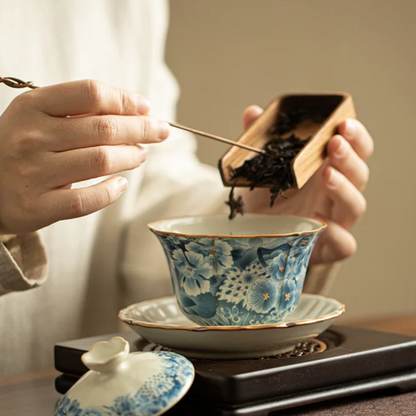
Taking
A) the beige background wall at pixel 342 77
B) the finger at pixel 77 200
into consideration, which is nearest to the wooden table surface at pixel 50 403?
the finger at pixel 77 200

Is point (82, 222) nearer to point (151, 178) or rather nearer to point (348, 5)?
point (151, 178)

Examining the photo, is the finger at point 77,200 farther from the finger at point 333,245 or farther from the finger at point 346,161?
the finger at point 333,245

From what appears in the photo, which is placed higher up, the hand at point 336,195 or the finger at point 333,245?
the hand at point 336,195

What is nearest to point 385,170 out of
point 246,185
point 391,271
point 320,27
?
point 391,271

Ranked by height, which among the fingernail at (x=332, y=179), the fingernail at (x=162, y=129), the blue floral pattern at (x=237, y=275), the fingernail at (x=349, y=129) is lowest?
the blue floral pattern at (x=237, y=275)

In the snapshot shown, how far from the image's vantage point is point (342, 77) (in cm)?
318

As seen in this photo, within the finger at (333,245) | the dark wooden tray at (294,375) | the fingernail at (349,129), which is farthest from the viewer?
the finger at (333,245)

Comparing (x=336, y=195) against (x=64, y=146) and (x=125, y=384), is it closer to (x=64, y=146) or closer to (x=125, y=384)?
(x=64, y=146)

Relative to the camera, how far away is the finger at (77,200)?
2.92 ft

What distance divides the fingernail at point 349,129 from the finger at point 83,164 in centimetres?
43

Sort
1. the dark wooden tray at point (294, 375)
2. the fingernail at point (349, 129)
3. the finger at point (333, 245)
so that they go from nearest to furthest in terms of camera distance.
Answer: the dark wooden tray at point (294, 375)
the fingernail at point (349, 129)
the finger at point (333, 245)

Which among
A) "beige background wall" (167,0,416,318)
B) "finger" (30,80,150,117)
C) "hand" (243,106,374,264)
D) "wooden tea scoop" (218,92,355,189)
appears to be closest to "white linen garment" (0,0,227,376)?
"hand" (243,106,374,264)

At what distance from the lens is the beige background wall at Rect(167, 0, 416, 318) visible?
2.86m

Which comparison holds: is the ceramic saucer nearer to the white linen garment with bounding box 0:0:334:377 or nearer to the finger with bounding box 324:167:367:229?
the finger with bounding box 324:167:367:229
